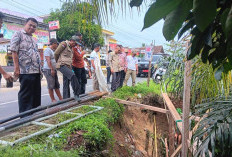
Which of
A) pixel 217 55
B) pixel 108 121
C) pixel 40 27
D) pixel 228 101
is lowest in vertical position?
pixel 108 121

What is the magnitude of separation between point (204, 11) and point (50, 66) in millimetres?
4055

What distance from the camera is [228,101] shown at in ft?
6.10

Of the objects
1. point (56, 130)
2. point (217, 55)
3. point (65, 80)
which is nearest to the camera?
point (217, 55)

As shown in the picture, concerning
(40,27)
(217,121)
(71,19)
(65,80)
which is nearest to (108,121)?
(65,80)

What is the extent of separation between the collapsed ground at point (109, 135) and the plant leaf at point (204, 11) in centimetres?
175

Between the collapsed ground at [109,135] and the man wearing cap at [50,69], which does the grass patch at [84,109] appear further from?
the man wearing cap at [50,69]

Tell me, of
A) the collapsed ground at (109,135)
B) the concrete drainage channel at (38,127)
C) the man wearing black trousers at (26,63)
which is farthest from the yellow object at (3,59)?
the concrete drainage channel at (38,127)

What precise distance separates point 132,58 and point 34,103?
4840 millimetres

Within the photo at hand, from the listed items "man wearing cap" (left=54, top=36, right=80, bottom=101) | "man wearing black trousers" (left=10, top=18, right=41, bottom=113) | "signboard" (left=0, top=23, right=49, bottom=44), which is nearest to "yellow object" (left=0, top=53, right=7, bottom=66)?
"signboard" (left=0, top=23, right=49, bottom=44)

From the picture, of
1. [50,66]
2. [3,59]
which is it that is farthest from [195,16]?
[3,59]

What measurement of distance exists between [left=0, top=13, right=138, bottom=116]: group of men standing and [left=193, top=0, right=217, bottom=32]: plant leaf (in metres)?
2.81

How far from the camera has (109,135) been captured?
2805 millimetres

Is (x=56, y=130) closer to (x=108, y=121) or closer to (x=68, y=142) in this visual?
(x=68, y=142)

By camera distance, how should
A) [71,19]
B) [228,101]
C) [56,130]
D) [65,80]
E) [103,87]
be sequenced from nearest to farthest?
[71,19] → [228,101] → [56,130] → [65,80] → [103,87]
